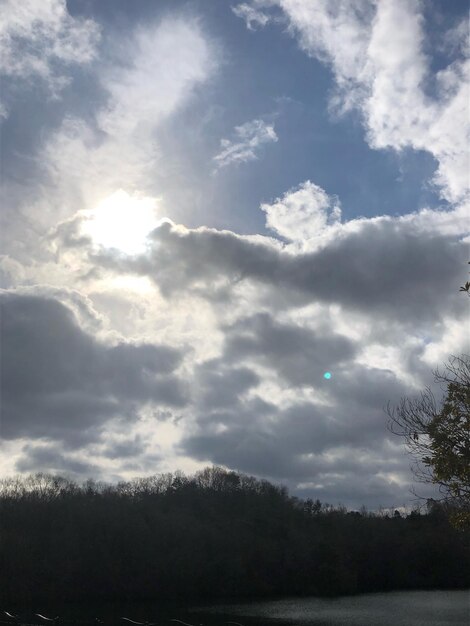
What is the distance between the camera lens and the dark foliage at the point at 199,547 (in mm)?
79375

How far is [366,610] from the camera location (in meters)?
76.5

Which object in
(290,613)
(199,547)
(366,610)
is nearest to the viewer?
(290,613)

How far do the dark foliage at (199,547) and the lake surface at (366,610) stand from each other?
24.6 ft

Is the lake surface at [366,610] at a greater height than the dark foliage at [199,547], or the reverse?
the dark foliage at [199,547]

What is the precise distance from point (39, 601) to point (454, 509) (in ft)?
215

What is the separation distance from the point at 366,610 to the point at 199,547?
26.8 metres

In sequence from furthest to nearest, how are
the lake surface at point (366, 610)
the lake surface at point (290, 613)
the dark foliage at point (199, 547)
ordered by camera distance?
1. the dark foliage at point (199, 547)
2. the lake surface at point (366, 610)
3. the lake surface at point (290, 613)

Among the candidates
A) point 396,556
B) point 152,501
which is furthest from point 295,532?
point 152,501

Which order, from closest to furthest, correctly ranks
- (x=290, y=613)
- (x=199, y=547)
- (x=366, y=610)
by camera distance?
(x=290, y=613)
(x=366, y=610)
(x=199, y=547)

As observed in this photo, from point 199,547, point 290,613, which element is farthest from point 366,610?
point 199,547

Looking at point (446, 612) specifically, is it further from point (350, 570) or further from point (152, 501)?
point (152, 501)

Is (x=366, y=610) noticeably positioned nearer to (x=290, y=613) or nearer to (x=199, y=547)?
(x=290, y=613)

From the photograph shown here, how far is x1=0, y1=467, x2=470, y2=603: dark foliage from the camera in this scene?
7938 centimetres

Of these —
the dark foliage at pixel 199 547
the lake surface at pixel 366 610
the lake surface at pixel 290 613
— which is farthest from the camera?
the dark foliage at pixel 199 547
